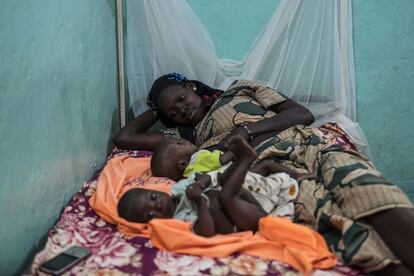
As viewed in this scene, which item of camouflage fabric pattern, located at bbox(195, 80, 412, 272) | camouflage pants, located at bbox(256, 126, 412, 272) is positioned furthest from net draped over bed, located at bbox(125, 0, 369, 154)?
camouflage pants, located at bbox(256, 126, 412, 272)

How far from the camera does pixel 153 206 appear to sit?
1.58 metres

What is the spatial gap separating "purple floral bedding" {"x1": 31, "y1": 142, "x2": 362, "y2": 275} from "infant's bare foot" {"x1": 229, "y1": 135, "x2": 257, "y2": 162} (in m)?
0.32

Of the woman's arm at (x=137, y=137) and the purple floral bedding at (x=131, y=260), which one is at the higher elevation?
the woman's arm at (x=137, y=137)

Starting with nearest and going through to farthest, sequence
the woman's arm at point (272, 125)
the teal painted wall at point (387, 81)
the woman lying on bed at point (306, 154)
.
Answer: the woman lying on bed at point (306, 154)
the woman's arm at point (272, 125)
the teal painted wall at point (387, 81)

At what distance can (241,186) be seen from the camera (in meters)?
1.54

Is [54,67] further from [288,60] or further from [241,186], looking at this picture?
[288,60]

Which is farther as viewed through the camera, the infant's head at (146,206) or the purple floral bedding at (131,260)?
the infant's head at (146,206)

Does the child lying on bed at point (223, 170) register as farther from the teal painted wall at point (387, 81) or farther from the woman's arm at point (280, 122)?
the teal painted wall at point (387, 81)

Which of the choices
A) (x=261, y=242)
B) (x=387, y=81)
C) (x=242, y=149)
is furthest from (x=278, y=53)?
(x=261, y=242)

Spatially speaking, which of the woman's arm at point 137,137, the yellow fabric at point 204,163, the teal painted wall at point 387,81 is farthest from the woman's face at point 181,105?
the teal painted wall at point 387,81

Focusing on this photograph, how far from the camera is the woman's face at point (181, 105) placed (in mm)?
2229

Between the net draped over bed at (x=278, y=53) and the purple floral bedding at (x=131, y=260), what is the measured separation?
3.67 feet

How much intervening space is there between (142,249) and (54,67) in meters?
A: 0.75

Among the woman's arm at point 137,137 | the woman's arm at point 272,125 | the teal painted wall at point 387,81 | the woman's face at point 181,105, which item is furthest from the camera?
the teal painted wall at point 387,81
